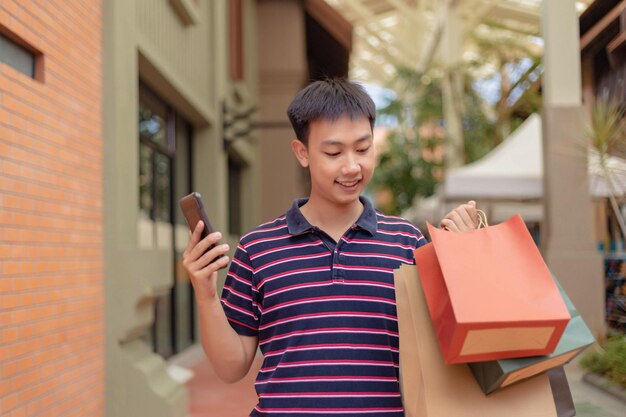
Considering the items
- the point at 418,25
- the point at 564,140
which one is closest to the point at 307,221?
the point at 564,140

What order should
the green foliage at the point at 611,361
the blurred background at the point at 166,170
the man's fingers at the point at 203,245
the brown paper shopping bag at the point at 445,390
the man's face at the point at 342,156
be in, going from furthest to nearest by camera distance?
the green foliage at the point at 611,361
the blurred background at the point at 166,170
the man's face at the point at 342,156
the man's fingers at the point at 203,245
the brown paper shopping bag at the point at 445,390

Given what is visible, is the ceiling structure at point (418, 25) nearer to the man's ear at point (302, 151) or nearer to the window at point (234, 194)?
the window at point (234, 194)

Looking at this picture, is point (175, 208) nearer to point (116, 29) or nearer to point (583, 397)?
point (116, 29)

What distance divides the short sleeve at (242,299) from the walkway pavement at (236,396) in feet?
9.84

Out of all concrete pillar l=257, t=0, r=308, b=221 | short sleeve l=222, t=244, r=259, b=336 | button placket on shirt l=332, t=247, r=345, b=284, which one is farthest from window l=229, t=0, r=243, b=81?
button placket on shirt l=332, t=247, r=345, b=284

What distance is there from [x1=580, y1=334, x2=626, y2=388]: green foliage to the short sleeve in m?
3.95

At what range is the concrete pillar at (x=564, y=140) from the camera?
312 inches

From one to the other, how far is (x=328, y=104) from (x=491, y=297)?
2.21 feet

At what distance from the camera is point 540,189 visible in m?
9.52

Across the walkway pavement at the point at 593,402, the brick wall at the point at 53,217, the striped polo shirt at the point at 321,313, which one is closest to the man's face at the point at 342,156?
the striped polo shirt at the point at 321,313

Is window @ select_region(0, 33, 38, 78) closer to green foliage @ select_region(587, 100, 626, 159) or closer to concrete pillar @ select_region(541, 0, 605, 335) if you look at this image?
green foliage @ select_region(587, 100, 626, 159)

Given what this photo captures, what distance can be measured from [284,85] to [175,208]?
4631mm

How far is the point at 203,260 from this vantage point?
178 cm

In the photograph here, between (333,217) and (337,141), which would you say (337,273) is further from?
(337,141)
